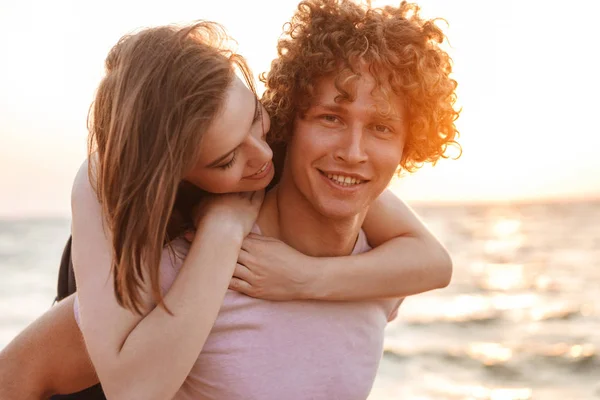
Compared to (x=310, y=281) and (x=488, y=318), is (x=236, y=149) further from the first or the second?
(x=488, y=318)

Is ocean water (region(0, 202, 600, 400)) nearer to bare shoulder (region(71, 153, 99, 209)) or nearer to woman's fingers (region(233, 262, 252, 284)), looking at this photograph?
woman's fingers (region(233, 262, 252, 284))

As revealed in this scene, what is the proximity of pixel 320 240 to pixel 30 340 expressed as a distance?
0.94 metres

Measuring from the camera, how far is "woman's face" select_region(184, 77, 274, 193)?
7.67ft

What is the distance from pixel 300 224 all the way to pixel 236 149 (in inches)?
17.3

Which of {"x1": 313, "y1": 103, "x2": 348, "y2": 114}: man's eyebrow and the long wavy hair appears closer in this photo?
the long wavy hair

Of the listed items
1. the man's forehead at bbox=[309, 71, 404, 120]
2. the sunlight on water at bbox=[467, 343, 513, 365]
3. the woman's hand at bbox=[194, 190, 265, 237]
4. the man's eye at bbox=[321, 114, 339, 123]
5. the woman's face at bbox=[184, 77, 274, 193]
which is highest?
the man's forehead at bbox=[309, 71, 404, 120]

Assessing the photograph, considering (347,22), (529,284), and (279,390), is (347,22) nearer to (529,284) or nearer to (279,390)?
(279,390)

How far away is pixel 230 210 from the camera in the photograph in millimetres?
2566

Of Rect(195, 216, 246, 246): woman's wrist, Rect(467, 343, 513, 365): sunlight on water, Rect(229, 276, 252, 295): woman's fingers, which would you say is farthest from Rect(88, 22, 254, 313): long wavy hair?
Rect(467, 343, 513, 365): sunlight on water

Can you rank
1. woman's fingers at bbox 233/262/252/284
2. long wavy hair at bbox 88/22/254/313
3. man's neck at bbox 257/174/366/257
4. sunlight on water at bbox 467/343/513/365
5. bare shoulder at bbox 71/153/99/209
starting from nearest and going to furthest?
long wavy hair at bbox 88/22/254/313
bare shoulder at bbox 71/153/99/209
woman's fingers at bbox 233/262/252/284
man's neck at bbox 257/174/366/257
sunlight on water at bbox 467/343/513/365

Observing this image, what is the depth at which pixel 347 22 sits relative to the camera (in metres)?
2.64

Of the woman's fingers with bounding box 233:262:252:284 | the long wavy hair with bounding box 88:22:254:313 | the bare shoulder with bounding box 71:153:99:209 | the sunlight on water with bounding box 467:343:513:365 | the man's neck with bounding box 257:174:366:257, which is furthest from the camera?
the sunlight on water with bounding box 467:343:513:365

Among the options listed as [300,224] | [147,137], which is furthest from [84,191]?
[300,224]

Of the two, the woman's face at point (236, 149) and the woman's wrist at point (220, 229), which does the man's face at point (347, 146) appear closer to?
the woman's face at point (236, 149)
